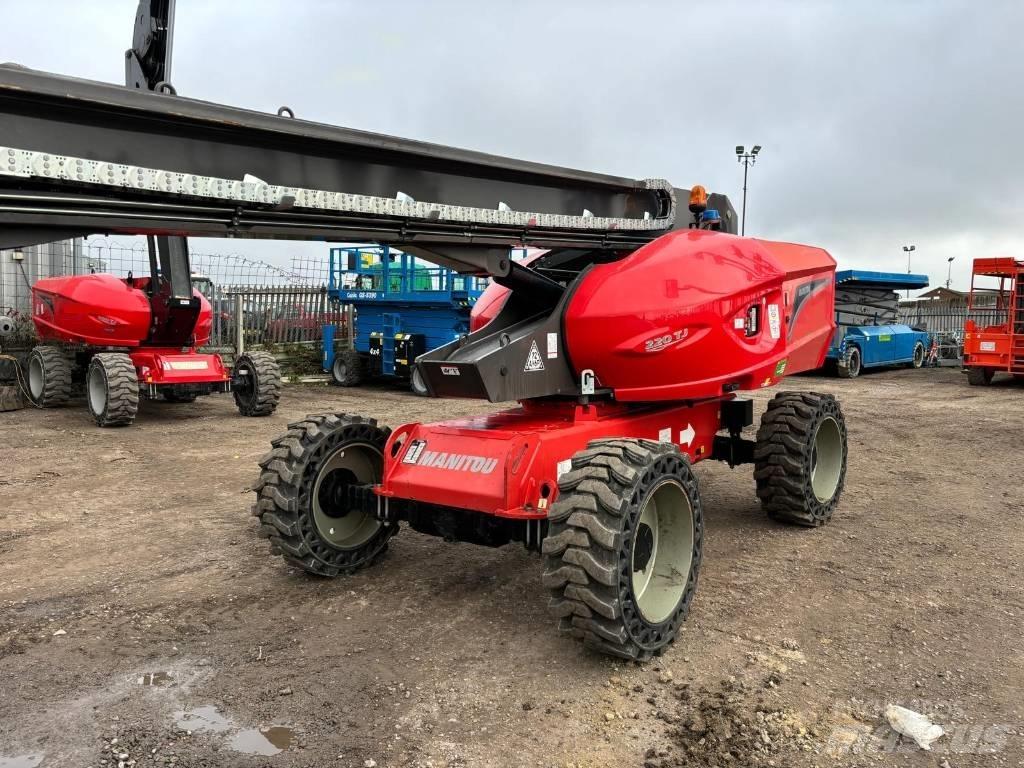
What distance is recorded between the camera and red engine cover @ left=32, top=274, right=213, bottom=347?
1086 cm

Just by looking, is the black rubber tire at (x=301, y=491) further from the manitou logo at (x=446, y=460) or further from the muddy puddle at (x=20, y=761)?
the muddy puddle at (x=20, y=761)

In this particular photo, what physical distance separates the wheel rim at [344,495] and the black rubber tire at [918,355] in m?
20.3

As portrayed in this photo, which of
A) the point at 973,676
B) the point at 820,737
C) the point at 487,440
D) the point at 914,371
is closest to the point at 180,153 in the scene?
the point at 487,440

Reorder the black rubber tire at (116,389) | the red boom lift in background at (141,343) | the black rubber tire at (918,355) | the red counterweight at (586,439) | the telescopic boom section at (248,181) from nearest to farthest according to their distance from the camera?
1. the telescopic boom section at (248,181)
2. the red counterweight at (586,439)
3. the black rubber tire at (116,389)
4. the red boom lift in background at (141,343)
5. the black rubber tire at (918,355)

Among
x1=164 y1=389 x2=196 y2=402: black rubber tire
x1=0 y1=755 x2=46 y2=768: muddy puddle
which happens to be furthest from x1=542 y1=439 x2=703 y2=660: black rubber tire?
x1=164 y1=389 x2=196 y2=402: black rubber tire

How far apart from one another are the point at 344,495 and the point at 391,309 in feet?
36.0

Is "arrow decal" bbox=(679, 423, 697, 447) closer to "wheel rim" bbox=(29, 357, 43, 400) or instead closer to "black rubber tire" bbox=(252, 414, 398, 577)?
"black rubber tire" bbox=(252, 414, 398, 577)

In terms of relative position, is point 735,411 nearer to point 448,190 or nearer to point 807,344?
point 807,344

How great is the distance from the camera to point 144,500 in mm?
6648

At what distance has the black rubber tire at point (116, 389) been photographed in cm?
997

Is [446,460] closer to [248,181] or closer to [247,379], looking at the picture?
[248,181]

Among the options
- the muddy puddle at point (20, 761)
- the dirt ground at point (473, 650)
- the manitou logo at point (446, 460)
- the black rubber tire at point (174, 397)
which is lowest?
the muddy puddle at point (20, 761)

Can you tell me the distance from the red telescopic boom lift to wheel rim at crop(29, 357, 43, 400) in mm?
9249

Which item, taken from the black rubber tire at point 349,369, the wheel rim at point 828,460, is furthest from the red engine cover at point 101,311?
the wheel rim at point 828,460
